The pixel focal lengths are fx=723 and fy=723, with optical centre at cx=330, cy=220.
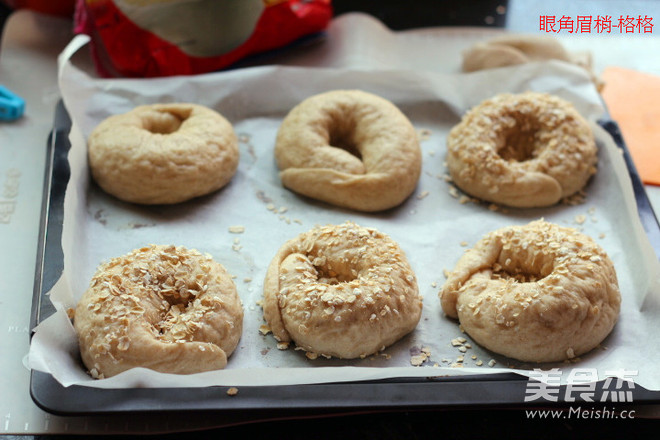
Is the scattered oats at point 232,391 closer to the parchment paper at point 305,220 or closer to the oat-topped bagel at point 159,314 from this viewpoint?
the parchment paper at point 305,220


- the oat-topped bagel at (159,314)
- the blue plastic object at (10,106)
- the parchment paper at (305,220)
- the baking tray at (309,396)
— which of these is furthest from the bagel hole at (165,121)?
the baking tray at (309,396)

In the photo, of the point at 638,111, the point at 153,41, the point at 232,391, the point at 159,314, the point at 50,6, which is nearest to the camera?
the point at 232,391

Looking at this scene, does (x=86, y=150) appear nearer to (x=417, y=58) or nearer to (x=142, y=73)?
(x=142, y=73)

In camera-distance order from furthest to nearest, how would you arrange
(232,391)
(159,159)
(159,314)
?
(159,159) → (159,314) → (232,391)

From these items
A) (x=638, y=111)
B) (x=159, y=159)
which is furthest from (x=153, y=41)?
(x=638, y=111)

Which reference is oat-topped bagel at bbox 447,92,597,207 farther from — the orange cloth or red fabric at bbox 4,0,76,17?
red fabric at bbox 4,0,76,17

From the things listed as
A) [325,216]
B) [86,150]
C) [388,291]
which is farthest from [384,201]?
[86,150]

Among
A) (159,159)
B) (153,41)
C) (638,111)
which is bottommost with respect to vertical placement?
(638,111)

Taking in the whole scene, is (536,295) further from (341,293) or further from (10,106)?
(10,106)
